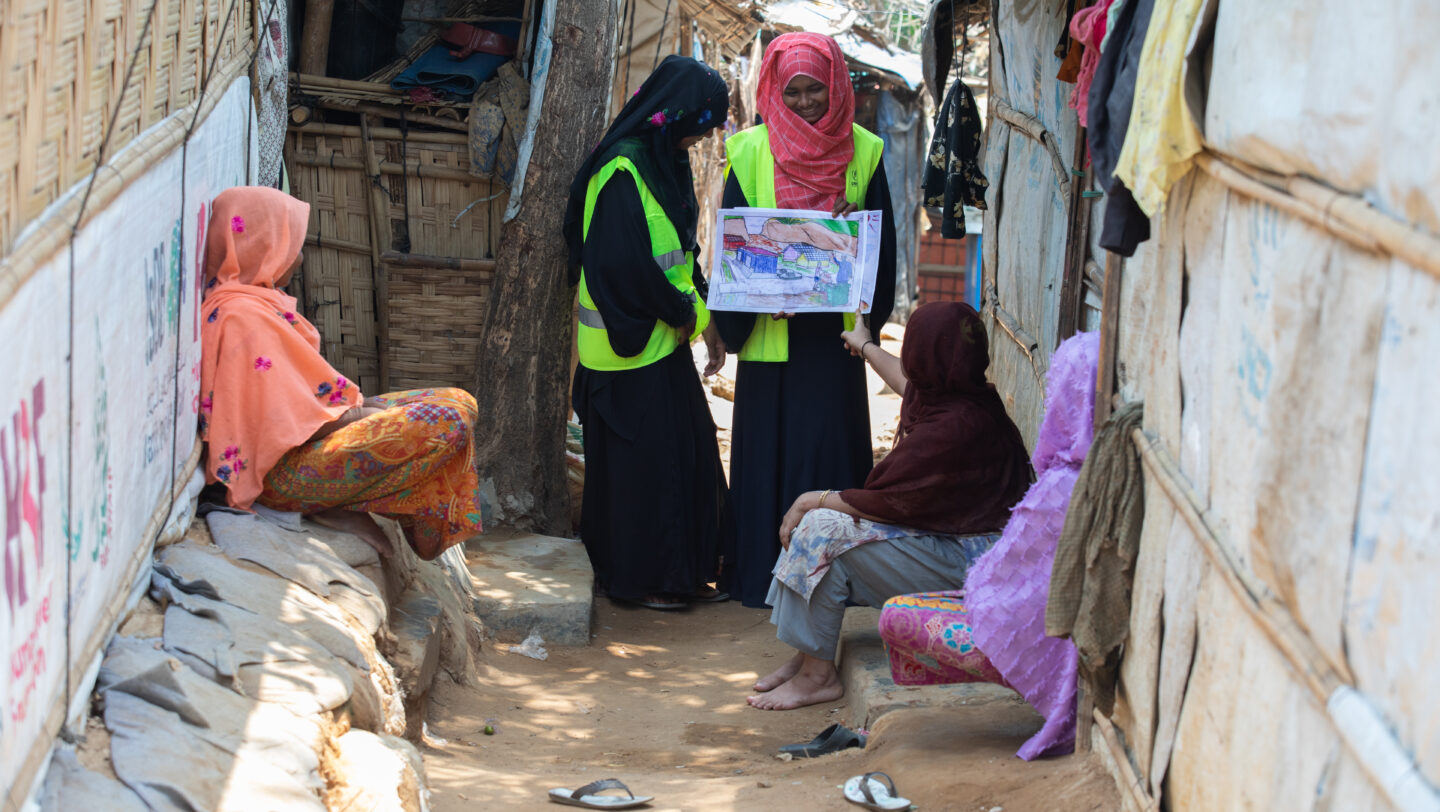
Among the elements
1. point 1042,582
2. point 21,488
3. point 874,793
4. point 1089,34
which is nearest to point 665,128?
point 1089,34

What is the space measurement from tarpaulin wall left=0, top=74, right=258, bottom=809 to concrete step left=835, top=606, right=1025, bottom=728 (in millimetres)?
2075

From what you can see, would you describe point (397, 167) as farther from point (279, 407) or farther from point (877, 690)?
point (877, 690)

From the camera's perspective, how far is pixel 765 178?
5066mm

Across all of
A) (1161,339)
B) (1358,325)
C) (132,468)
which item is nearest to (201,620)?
(132,468)

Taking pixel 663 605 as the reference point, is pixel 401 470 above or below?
above

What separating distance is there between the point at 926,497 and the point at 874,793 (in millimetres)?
1023

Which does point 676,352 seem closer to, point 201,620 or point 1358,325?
point 201,620

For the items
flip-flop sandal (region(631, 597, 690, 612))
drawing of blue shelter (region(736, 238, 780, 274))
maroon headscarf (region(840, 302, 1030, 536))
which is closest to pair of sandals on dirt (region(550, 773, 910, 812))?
maroon headscarf (region(840, 302, 1030, 536))

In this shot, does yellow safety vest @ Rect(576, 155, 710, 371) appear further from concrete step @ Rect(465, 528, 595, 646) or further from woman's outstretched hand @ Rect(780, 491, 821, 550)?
woman's outstretched hand @ Rect(780, 491, 821, 550)

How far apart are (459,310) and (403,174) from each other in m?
0.67

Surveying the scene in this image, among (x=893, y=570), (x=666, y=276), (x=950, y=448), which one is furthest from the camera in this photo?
(x=666, y=276)

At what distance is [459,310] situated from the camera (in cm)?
596

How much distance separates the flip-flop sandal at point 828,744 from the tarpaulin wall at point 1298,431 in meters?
1.27

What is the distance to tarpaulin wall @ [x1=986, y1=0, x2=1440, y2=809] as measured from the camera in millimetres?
1400
